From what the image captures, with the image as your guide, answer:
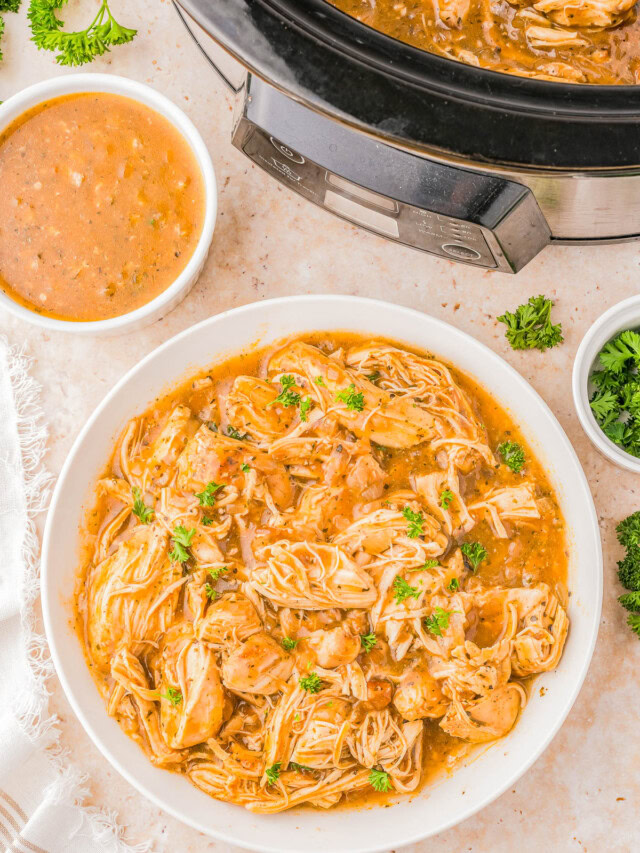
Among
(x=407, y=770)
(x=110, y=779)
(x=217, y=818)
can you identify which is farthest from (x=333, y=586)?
(x=110, y=779)

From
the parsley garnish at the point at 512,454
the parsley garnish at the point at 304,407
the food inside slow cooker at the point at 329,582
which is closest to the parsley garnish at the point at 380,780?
the food inside slow cooker at the point at 329,582

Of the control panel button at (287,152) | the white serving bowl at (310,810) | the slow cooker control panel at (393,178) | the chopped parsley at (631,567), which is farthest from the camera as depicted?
the chopped parsley at (631,567)

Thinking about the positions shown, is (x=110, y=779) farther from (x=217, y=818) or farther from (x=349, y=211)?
(x=349, y=211)

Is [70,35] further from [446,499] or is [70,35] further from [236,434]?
[446,499]

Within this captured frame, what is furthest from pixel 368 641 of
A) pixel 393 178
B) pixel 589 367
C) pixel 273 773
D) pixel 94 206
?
pixel 94 206

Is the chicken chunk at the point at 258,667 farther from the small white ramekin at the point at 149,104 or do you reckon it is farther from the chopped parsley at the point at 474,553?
the small white ramekin at the point at 149,104

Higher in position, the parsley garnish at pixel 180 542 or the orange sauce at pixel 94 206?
the orange sauce at pixel 94 206
